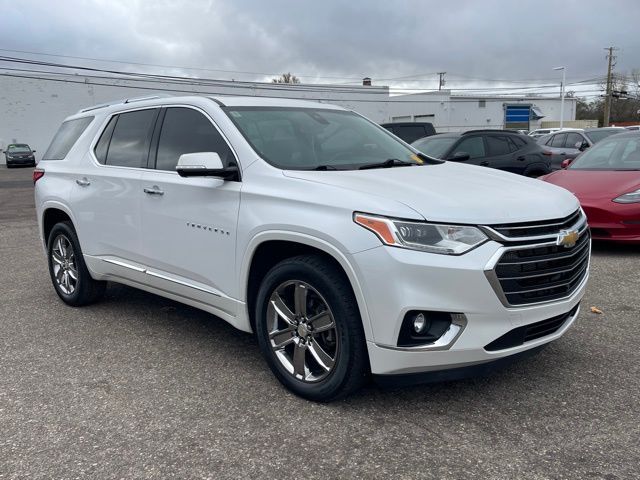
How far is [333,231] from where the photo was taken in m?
3.01

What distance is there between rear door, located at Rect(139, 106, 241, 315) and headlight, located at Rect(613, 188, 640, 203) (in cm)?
519

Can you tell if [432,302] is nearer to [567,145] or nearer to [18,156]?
[567,145]

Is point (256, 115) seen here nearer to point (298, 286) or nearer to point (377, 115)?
point (298, 286)

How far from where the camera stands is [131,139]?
468cm

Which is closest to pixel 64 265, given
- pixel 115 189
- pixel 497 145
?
pixel 115 189

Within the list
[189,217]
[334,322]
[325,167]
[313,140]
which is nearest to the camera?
[334,322]

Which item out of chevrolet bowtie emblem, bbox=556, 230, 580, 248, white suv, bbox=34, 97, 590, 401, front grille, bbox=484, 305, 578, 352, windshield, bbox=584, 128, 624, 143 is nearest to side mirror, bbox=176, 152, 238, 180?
white suv, bbox=34, 97, 590, 401

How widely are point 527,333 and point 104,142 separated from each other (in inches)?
151

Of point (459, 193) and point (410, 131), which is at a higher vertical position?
point (410, 131)

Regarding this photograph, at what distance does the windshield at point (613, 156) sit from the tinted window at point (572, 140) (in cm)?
756

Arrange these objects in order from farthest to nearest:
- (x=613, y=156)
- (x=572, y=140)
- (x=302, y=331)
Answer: (x=572, y=140) → (x=613, y=156) → (x=302, y=331)

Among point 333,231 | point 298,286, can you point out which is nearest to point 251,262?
point 298,286

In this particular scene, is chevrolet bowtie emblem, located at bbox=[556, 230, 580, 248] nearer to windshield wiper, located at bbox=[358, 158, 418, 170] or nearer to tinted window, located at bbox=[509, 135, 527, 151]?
windshield wiper, located at bbox=[358, 158, 418, 170]

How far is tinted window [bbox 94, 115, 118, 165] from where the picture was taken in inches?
194
